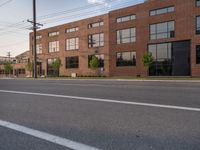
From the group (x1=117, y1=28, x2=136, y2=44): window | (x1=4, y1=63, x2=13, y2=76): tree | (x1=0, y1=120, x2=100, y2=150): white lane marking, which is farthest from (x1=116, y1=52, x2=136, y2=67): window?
(x1=4, y1=63, x2=13, y2=76): tree

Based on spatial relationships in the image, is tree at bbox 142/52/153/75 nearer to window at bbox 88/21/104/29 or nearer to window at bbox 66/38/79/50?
window at bbox 88/21/104/29

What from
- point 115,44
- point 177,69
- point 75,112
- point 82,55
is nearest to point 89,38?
point 82,55

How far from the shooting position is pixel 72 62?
5144 cm

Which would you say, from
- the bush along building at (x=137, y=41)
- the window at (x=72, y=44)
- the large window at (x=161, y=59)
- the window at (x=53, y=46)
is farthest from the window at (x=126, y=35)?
the window at (x=53, y=46)

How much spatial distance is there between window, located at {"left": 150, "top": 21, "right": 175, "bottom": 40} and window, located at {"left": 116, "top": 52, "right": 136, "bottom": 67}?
459cm

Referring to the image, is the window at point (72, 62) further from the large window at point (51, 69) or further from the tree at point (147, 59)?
the tree at point (147, 59)

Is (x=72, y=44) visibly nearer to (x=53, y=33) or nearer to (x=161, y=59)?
(x=53, y=33)

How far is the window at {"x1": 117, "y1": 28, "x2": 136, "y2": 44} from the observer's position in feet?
132

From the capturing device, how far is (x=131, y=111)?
21.0 ft

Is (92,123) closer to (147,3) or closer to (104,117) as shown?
(104,117)

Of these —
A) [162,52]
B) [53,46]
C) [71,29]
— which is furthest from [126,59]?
[53,46]

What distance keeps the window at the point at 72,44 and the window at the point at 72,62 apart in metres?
2.28

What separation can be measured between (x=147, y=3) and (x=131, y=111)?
35.6 metres

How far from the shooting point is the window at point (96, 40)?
45.5 meters
